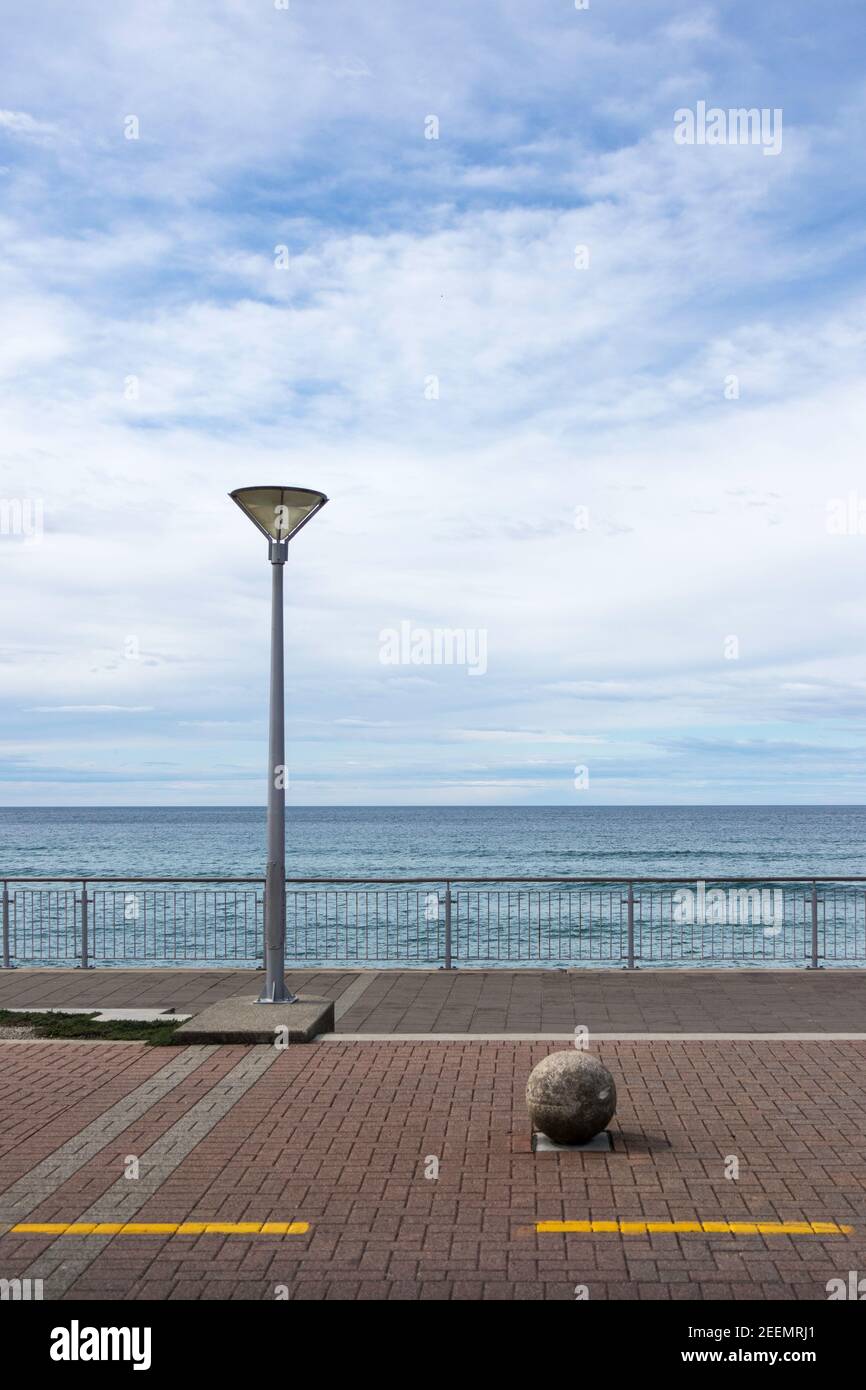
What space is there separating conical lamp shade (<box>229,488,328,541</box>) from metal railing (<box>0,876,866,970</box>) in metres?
3.85

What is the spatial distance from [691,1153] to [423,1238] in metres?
1.99

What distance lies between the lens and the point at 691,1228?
564cm

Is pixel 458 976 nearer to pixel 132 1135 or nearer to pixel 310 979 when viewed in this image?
pixel 310 979

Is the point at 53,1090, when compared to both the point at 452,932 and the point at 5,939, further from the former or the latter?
the point at 452,932

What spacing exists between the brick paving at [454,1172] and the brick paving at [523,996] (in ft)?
3.30

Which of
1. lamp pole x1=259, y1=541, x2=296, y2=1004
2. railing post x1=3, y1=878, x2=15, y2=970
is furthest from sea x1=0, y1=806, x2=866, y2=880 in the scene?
lamp pole x1=259, y1=541, x2=296, y2=1004

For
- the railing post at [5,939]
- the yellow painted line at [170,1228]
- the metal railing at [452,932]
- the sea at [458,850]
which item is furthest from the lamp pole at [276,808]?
the sea at [458,850]

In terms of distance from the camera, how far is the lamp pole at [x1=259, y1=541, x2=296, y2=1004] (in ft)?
35.4

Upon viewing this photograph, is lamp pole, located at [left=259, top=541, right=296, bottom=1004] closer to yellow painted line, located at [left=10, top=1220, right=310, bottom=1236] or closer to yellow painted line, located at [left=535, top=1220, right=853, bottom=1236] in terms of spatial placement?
yellow painted line, located at [left=10, top=1220, right=310, bottom=1236]

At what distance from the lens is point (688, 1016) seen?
11.0 m

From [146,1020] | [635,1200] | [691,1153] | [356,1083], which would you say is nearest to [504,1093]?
[356,1083]

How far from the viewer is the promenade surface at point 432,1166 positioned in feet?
16.9

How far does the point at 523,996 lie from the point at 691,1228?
6.50m
